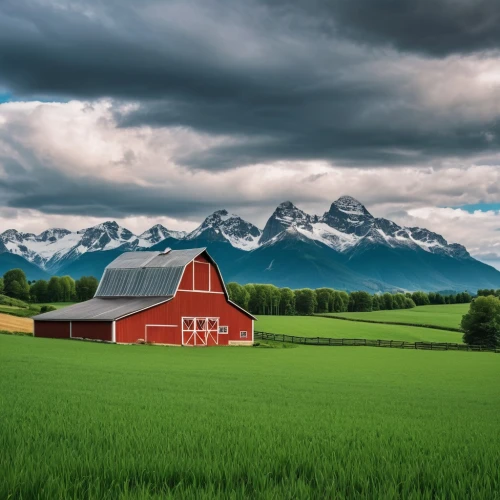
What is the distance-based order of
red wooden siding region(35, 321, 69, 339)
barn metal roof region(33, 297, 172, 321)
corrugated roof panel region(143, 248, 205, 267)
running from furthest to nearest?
corrugated roof panel region(143, 248, 205, 267), red wooden siding region(35, 321, 69, 339), barn metal roof region(33, 297, 172, 321)

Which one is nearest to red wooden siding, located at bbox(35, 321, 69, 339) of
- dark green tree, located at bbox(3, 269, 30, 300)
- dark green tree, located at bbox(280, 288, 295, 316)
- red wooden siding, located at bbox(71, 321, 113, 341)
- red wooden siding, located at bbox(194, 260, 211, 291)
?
red wooden siding, located at bbox(71, 321, 113, 341)

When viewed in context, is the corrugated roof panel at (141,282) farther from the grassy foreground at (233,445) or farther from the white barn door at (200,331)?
the grassy foreground at (233,445)

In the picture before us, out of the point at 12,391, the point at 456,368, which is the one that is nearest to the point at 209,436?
the point at 12,391

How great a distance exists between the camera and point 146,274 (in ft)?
257

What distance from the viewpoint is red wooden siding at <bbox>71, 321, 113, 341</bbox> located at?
214ft

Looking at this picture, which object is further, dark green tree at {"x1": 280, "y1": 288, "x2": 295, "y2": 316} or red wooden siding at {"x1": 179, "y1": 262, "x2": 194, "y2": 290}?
dark green tree at {"x1": 280, "y1": 288, "x2": 295, "y2": 316}

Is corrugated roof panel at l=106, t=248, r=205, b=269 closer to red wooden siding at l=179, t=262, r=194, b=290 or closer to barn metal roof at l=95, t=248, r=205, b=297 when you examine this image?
barn metal roof at l=95, t=248, r=205, b=297

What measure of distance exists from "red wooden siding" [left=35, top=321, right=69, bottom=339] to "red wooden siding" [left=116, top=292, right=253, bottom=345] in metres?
7.67

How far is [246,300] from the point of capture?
175 metres

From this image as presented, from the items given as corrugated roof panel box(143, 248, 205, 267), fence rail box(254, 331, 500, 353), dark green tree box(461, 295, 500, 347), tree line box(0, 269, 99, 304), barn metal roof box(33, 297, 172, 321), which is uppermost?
corrugated roof panel box(143, 248, 205, 267)

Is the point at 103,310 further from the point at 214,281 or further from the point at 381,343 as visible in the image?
the point at 381,343

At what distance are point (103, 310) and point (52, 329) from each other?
595 centimetres

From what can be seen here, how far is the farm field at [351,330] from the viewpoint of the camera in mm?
108438

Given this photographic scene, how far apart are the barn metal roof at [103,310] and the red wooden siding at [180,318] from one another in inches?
40.7
